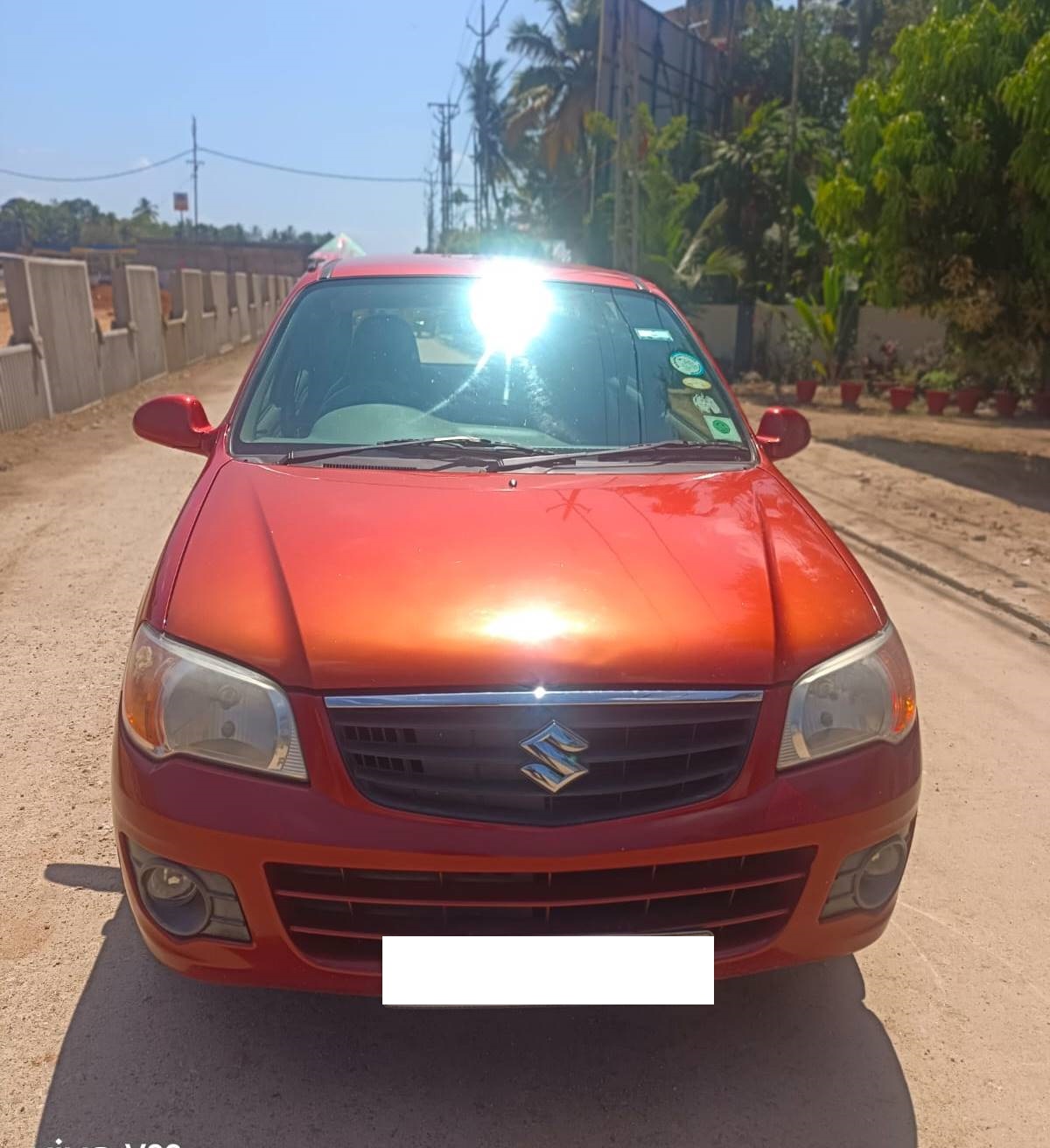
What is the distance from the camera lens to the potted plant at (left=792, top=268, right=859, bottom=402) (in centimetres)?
1750

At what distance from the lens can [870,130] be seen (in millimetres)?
11688

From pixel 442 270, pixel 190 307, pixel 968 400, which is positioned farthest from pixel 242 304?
pixel 442 270

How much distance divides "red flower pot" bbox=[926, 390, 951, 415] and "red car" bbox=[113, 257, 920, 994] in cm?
1485

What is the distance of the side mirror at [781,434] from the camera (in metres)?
3.75

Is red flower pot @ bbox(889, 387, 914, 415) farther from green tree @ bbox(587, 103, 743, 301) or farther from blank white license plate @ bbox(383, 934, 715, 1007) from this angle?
blank white license plate @ bbox(383, 934, 715, 1007)

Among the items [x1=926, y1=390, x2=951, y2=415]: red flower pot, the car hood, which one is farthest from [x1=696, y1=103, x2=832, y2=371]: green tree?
the car hood

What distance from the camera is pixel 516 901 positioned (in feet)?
6.77

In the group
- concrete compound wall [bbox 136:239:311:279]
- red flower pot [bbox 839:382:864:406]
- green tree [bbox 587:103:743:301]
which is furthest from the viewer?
concrete compound wall [bbox 136:239:311:279]

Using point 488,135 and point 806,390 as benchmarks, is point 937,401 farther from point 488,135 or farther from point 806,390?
point 488,135

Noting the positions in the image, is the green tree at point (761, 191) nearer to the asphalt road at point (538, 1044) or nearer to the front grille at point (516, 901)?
Answer: the asphalt road at point (538, 1044)

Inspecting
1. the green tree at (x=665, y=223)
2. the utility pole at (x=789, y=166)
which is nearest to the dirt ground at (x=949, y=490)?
the green tree at (x=665, y=223)

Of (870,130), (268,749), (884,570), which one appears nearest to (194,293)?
(870,130)

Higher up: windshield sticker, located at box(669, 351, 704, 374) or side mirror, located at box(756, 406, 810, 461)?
windshield sticker, located at box(669, 351, 704, 374)

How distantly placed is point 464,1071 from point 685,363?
233 cm
